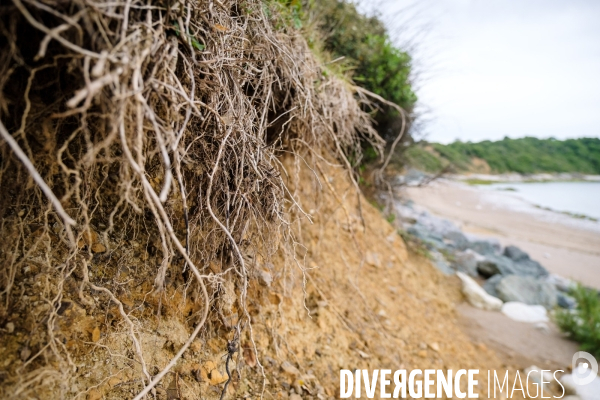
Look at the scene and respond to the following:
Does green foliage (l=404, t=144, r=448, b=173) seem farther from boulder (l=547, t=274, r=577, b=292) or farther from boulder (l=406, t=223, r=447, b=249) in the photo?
boulder (l=547, t=274, r=577, b=292)

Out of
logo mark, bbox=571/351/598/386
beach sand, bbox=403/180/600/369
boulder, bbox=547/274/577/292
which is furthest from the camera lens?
boulder, bbox=547/274/577/292

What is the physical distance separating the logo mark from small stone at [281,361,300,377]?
3.83m

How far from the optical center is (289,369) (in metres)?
1.77

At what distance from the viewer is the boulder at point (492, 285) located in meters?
5.82

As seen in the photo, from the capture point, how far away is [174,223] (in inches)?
59.8

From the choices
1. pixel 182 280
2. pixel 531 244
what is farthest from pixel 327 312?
pixel 531 244

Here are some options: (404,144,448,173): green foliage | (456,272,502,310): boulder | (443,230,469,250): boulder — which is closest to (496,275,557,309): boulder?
(456,272,502,310): boulder

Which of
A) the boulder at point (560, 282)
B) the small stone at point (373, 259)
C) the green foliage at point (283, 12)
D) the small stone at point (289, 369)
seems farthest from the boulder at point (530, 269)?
the green foliage at point (283, 12)

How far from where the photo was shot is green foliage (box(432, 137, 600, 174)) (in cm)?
4091

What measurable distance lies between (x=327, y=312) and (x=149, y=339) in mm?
1238

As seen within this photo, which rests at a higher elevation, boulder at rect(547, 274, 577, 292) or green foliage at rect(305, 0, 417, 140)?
green foliage at rect(305, 0, 417, 140)

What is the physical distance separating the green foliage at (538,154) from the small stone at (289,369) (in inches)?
1482

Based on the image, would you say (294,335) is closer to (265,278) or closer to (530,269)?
(265,278)

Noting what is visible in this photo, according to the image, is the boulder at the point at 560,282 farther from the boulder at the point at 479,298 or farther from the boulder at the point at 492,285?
the boulder at the point at 479,298
